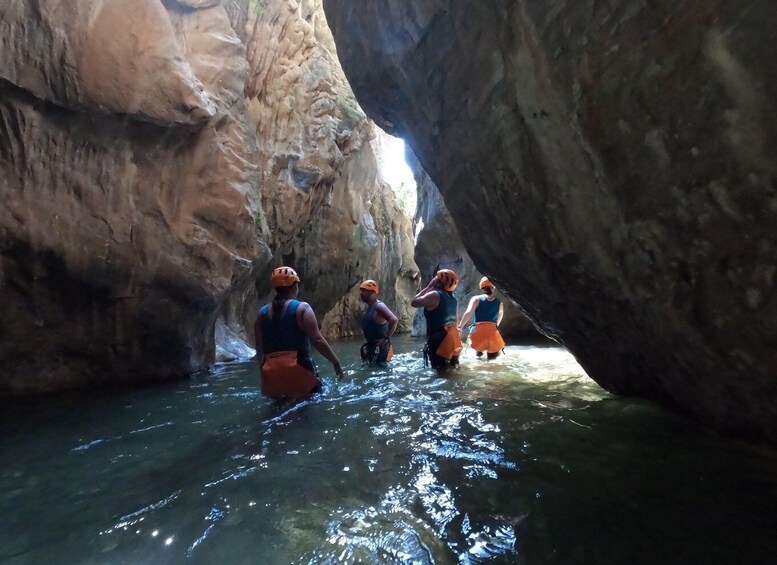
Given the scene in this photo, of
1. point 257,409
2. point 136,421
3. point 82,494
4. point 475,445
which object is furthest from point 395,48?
point 136,421

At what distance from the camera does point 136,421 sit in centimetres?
431

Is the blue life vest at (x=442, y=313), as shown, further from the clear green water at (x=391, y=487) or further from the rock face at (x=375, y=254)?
the rock face at (x=375, y=254)

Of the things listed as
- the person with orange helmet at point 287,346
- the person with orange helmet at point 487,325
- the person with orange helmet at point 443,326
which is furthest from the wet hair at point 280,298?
the person with orange helmet at point 487,325

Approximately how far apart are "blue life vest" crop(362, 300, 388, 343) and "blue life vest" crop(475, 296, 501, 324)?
6.79 feet

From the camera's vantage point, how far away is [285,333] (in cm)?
466

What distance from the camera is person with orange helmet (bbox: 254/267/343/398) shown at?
15.2 feet

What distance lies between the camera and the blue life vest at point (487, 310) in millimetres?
8297

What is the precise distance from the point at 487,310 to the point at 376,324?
240 cm

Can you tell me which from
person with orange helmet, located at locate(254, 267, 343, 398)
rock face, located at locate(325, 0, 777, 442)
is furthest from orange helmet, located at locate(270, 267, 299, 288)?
rock face, located at locate(325, 0, 777, 442)

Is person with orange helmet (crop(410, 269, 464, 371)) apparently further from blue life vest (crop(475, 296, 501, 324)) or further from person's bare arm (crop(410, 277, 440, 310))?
blue life vest (crop(475, 296, 501, 324))

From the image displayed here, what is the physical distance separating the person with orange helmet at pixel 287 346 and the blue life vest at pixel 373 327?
2.67 meters

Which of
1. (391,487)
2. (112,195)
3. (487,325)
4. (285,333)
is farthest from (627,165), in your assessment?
(112,195)

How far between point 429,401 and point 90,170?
5.82 meters

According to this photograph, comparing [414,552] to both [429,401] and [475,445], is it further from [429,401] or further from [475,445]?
[429,401]
